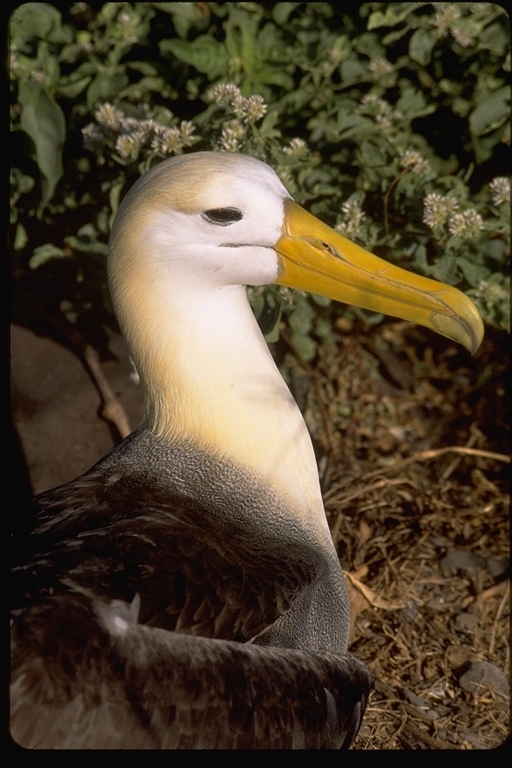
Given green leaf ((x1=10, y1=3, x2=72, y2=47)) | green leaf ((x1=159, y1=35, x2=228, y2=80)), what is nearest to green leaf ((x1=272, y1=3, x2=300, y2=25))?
green leaf ((x1=159, y1=35, x2=228, y2=80))

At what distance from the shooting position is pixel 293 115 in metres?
3.76

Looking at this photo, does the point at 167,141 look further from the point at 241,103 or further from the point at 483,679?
the point at 483,679

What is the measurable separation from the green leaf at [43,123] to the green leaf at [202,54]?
Result: 52 centimetres

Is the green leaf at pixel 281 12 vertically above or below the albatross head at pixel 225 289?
above

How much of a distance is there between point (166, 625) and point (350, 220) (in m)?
1.79

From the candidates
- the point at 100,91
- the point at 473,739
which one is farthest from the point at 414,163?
the point at 473,739

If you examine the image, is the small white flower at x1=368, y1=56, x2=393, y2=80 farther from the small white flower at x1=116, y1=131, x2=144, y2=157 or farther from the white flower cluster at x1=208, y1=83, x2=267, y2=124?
the small white flower at x1=116, y1=131, x2=144, y2=157

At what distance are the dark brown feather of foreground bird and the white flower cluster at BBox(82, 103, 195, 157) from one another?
3.99 feet

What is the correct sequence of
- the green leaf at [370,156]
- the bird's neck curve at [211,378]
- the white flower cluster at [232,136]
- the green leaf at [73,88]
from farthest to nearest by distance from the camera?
the green leaf at [73,88] < the green leaf at [370,156] < the white flower cluster at [232,136] < the bird's neck curve at [211,378]

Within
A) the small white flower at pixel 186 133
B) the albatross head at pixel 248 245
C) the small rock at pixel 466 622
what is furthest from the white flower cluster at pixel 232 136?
the small rock at pixel 466 622

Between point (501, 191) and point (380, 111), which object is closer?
point (501, 191)

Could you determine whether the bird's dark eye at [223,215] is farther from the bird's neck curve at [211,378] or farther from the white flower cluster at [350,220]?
the white flower cluster at [350,220]

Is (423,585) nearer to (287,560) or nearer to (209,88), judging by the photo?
(287,560)

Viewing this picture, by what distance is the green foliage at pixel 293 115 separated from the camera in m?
3.43
